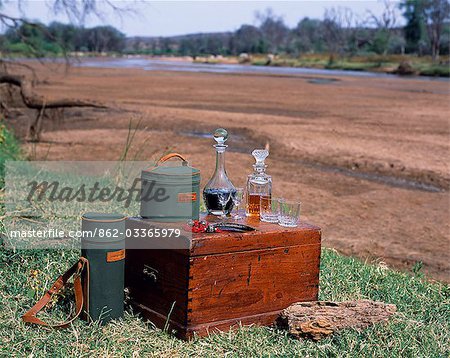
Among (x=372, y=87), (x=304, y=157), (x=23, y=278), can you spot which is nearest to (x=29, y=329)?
(x=23, y=278)

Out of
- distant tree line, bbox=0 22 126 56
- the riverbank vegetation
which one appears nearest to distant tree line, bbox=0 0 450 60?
the riverbank vegetation

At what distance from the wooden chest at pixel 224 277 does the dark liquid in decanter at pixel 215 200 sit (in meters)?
0.20

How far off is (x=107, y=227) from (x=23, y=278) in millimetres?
991

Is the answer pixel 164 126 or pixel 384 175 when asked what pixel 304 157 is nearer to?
pixel 384 175

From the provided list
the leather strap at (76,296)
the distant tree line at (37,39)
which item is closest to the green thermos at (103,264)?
the leather strap at (76,296)

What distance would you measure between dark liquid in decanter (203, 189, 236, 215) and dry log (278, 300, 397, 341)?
2.59 ft

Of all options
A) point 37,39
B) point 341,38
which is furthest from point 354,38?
point 37,39

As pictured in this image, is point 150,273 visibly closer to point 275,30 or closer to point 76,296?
point 76,296

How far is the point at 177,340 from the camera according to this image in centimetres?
442

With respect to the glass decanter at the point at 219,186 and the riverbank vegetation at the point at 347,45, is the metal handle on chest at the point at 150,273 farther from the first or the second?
the riverbank vegetation at the point at 347,45

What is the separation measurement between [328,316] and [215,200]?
107 centimetres

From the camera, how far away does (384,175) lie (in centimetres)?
1209

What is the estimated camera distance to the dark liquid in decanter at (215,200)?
4910mm

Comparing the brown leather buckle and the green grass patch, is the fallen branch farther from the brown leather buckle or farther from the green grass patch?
the brown leather buckle
